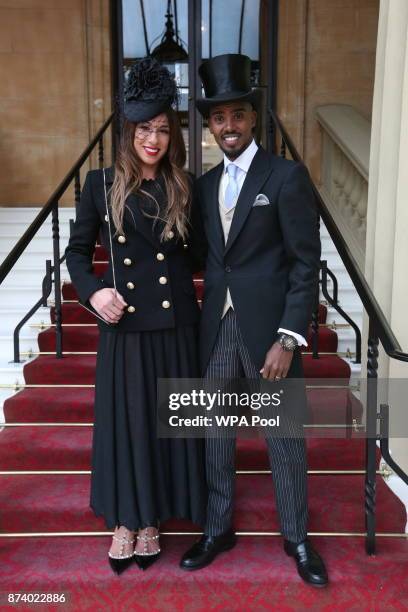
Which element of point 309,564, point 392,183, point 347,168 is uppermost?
point 392,183

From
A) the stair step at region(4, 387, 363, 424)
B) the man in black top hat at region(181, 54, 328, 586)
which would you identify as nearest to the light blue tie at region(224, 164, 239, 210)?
the man in black top hat at region(181, 54, 328, 586)

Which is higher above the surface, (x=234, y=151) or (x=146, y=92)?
(x=146, y=92)

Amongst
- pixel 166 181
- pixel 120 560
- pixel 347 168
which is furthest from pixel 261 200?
pixel 347 168

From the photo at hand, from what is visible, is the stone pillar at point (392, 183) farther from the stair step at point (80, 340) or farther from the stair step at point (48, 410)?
the stair step at point (48, 410)

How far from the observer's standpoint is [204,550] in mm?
2154

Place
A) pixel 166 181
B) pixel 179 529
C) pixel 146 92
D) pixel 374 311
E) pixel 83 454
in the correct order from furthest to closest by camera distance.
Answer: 1. pixel 83 454
2. pixel 179 529
3. pixel 374 311
4. pixel 166 181
5. pixel 146 92

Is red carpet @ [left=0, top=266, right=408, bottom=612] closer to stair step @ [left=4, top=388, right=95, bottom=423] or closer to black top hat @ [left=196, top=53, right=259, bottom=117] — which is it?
stair step @ [left=4, top=388, right=95, bottom=423]

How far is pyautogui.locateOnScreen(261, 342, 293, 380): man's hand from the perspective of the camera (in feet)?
6.11

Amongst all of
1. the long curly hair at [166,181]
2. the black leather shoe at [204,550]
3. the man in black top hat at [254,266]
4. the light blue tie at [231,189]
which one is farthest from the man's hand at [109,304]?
the black leather shoe at [204,550]

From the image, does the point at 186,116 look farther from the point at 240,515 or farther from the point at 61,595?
the point at 61,595

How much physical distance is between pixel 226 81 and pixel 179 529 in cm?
191

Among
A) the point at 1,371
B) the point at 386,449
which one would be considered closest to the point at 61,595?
the point at 386,449

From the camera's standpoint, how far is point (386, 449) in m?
2.12

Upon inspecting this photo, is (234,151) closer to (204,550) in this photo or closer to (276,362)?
(276,362)
